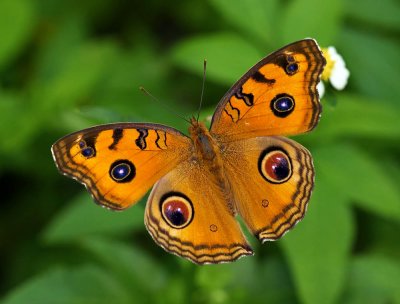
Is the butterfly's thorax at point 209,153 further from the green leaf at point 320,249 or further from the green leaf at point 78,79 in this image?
the green leaf at point 78,79

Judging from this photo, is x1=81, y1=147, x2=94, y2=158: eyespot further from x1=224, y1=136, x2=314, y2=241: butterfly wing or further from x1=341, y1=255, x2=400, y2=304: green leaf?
x1=341, y1=255, x2=400, y2=304: green leaf

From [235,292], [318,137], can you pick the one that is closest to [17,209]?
[235,292]

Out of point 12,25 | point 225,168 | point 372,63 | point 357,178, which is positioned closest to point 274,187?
point 225,168

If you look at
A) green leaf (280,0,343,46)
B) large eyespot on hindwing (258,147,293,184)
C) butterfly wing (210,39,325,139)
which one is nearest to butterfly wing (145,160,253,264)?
large eyespot on hindwing (258,147,293,184)

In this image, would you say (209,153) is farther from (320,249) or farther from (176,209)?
(320,249)

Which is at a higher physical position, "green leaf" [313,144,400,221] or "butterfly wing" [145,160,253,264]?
"butterfly wing" [145,160,253,264]

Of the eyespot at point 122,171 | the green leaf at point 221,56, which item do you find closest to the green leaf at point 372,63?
the green leaf at point 221,56
